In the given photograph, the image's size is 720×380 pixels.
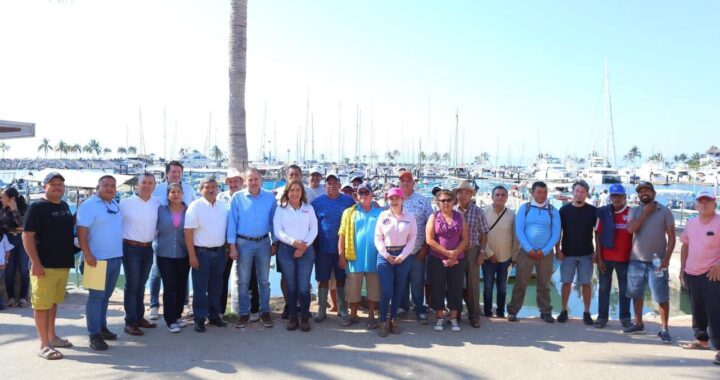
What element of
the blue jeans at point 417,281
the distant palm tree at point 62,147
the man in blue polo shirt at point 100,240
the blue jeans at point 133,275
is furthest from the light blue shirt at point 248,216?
the distant palm tree at point 62,147

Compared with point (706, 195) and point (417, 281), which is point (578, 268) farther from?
point (417, 281)

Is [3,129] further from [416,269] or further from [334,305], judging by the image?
[416,269]

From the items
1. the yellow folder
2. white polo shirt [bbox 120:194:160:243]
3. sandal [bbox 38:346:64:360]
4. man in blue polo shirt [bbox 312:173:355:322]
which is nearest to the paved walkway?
sandal [bbox 38:346:64:360]

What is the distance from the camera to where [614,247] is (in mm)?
6270

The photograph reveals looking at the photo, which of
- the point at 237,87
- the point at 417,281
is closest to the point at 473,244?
the point at 417,281

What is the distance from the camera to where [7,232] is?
692 cm

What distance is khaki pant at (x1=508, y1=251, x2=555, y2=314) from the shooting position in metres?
6.61

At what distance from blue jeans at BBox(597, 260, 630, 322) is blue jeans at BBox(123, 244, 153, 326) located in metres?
6.00

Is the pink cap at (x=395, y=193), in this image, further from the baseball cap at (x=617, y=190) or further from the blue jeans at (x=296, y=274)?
the baseball cap at (x=617, y=190)

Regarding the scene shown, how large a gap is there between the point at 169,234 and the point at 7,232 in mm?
2993

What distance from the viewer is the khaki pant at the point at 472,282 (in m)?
6.35

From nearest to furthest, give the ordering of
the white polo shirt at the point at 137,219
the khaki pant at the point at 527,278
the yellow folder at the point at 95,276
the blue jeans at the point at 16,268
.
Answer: the yellow folder at the point at 95,276 < the white polo shirt at the point at 137,219 < the khaki pant at the point at 527,278 < the blue jeans at the point at 16,268

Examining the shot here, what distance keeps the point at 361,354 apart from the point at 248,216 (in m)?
2.20

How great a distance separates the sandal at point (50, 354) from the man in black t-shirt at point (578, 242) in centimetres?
619
